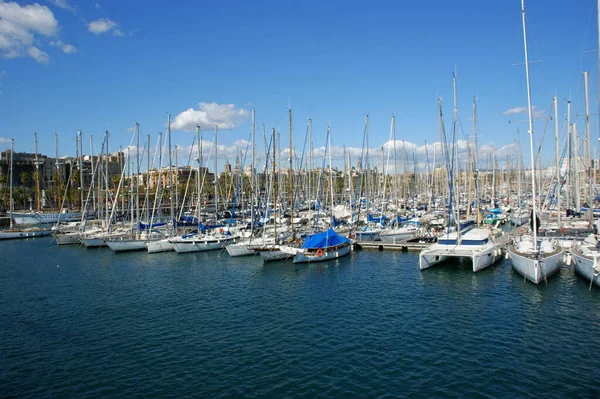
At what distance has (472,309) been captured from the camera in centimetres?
2673

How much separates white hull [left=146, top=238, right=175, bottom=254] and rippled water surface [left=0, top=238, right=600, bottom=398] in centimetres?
1327

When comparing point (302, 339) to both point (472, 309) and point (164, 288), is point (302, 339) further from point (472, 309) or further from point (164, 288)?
point (164, 288)

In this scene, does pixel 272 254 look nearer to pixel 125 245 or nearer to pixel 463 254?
pixel 463 254

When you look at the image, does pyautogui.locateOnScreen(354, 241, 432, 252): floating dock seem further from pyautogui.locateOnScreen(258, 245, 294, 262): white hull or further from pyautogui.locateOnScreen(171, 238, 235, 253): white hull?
pyautogui.locateOnScreen(171, 238, 235, 253): white hull

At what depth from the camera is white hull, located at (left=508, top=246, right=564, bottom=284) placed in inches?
1197

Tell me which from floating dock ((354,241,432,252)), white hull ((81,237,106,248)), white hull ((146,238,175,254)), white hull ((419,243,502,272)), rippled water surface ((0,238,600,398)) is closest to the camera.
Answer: rippled water surface ((0,238,600,398))

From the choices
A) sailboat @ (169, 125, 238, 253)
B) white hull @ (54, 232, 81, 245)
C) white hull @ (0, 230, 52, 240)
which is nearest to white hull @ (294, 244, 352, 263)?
sailboat @ (169, 125, 238, 253)

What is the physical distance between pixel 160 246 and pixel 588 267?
44934 mm

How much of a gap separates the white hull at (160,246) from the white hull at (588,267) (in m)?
43.1

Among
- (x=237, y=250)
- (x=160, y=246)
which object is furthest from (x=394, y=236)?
(x=160, y=246)

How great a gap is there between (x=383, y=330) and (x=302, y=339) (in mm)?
4674

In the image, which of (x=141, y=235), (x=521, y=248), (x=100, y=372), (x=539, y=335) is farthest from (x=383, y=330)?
(x=141, y=235)

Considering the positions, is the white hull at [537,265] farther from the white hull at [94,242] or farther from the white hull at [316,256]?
the white hull at [94,242]

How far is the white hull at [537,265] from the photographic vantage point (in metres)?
30.4
